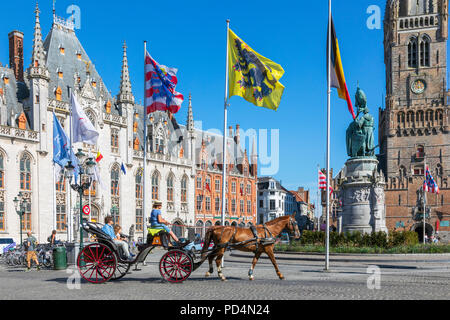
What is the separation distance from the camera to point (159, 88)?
2189 centimetres

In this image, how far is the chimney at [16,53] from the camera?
4547cm

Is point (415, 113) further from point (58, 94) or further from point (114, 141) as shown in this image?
point (58, 94)

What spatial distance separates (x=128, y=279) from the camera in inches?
595

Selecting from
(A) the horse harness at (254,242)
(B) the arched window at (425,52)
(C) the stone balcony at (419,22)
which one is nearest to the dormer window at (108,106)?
(A) the horse harness at (254,242)

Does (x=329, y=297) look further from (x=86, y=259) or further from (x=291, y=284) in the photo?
(x=86, y=259)

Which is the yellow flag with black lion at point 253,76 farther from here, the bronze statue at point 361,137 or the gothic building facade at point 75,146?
the gothic building facade at point 75,146

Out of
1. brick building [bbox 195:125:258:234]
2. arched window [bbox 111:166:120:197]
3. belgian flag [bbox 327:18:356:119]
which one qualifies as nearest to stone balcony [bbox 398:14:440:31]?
brick building [bbox 195:125:258:234]

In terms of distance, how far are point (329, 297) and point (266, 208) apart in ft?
295

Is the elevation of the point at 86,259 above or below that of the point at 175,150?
below

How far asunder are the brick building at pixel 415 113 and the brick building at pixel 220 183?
2201 cm

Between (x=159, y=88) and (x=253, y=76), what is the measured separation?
5265mm

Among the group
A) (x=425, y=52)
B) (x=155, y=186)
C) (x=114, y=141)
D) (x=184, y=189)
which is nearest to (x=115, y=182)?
(x=114, y=141)

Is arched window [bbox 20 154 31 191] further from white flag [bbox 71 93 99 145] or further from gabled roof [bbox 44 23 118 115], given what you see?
white flag [bbox 71 93 99 145]
